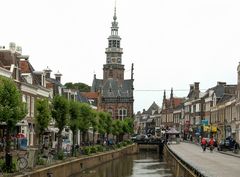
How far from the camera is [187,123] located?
149 meters

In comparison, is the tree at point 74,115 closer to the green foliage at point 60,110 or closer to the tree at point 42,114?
the green foliage at point 60,110

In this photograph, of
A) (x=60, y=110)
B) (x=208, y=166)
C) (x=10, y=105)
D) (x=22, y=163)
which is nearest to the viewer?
(x=22, y=163)

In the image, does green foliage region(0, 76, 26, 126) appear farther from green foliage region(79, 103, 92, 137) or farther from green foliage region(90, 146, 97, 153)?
green foliage region(90, 146, 97, 153)

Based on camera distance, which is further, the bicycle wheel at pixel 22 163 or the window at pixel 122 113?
the window at pixel 122 113

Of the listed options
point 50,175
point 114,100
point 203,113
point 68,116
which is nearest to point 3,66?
point 68,116

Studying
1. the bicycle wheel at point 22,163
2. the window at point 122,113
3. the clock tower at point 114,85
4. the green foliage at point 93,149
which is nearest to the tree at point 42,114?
the green foliage at point 93,149

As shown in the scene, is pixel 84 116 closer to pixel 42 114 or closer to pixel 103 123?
pixel 42 114

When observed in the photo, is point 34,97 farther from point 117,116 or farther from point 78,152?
point 117,116

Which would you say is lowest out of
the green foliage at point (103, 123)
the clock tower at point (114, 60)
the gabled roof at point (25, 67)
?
the green foliage at point (103, 123)

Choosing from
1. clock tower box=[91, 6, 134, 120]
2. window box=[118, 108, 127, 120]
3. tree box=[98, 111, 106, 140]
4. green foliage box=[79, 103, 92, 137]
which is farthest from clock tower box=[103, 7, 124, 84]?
green foliage box=[79, 103, 92, 137]

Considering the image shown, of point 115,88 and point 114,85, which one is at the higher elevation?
point 114,85

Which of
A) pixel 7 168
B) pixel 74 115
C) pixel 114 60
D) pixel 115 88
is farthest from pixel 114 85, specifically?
pixel 7 168

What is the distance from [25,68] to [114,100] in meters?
82.4

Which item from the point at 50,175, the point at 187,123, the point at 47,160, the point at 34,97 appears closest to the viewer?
the point at 50,175
